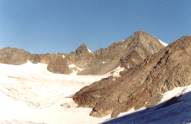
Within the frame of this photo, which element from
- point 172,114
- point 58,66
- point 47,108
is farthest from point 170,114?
point 58,66

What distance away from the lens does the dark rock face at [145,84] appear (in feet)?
254

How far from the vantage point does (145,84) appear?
82.3 m

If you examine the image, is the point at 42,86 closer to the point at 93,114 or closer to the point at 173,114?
the point at 93,114

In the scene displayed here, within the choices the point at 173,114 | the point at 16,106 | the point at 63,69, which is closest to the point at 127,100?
the point at 16,106

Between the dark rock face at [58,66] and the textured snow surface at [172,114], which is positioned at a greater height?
the dark rock face at [58,66]

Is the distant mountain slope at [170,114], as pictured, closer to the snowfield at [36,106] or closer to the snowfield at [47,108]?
the snowfield at [47,108]

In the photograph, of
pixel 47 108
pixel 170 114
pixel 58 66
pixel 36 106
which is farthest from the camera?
pixel 58 66

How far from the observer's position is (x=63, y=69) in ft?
616

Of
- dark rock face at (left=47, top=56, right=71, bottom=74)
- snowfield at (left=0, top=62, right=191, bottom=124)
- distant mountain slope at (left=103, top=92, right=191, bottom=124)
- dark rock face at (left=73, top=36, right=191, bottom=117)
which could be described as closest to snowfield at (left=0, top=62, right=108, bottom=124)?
snowfield at (left=0, top=62, right=191, bottom=124)

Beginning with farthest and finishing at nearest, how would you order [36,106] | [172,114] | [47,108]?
[36,106]
[47,108]
[172,114]

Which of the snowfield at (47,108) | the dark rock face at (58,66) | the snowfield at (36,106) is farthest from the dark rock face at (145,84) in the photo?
the dark rock face at (58,66)

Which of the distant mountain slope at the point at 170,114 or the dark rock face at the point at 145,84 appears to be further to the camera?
the dark rock face at the point at 145,84

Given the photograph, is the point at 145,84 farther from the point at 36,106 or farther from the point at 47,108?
the point at 36,106

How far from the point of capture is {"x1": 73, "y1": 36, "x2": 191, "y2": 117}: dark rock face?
254ft
